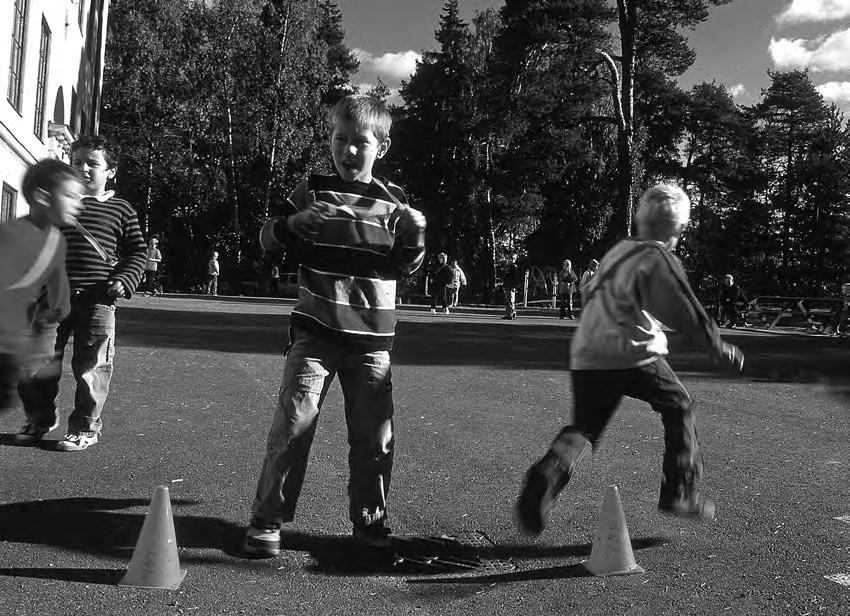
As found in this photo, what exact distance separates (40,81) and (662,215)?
2052 centimetres

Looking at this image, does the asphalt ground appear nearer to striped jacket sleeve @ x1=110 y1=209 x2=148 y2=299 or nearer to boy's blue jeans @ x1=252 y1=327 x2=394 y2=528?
boy's blue jeans @ x1=252 y1=327 x2=394 y2=528

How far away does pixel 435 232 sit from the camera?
49625mm

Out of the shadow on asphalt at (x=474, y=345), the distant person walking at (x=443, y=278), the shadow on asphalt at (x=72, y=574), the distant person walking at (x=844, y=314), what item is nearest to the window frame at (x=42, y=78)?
the shadow on asphalt at (x=474, y=345)

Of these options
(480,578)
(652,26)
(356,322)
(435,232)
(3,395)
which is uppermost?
(652,26)

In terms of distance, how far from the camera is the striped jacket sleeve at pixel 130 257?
5.51m

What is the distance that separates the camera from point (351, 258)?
147 inches

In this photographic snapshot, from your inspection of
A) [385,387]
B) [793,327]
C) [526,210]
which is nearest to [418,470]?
[385,387]

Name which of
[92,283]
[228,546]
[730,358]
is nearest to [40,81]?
[92,283]

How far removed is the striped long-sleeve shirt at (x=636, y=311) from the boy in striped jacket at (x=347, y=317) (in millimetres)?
848

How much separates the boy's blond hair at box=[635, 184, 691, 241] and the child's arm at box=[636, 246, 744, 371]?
237mm

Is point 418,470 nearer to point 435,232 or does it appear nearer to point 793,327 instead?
point 793,327

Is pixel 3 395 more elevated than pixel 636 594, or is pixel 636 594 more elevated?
pixel 3 395

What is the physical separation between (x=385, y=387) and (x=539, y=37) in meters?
32.6

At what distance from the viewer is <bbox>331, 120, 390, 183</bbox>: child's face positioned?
12.5ft
